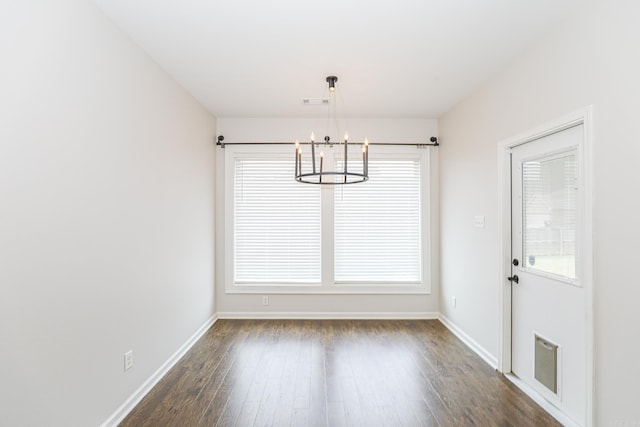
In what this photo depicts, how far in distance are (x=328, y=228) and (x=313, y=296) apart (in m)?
0.99

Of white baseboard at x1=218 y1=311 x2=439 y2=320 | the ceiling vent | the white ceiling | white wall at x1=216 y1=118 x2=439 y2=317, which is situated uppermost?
the white ceiling

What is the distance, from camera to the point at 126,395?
95.9 inches

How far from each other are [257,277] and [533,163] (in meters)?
3.53

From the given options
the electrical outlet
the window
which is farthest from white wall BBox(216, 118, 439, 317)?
the electrical outlet

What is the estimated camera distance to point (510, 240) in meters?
3.02

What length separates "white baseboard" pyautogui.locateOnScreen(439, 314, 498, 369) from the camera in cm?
320

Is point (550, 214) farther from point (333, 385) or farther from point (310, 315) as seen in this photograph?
point (310, 315)

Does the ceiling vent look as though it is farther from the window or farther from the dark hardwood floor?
the dark hardwood floor

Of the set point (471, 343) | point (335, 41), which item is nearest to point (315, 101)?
point (335, 41)

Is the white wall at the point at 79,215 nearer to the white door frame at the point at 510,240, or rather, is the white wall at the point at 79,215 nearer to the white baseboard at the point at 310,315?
the white baseboard at the point at 310,315

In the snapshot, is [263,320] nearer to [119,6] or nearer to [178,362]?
[178,362]

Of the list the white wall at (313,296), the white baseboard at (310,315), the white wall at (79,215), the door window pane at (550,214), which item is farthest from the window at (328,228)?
the door window pane at (550,214)

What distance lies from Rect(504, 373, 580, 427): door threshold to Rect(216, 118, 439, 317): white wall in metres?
1.70

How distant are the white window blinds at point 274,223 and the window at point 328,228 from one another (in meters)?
0.01
